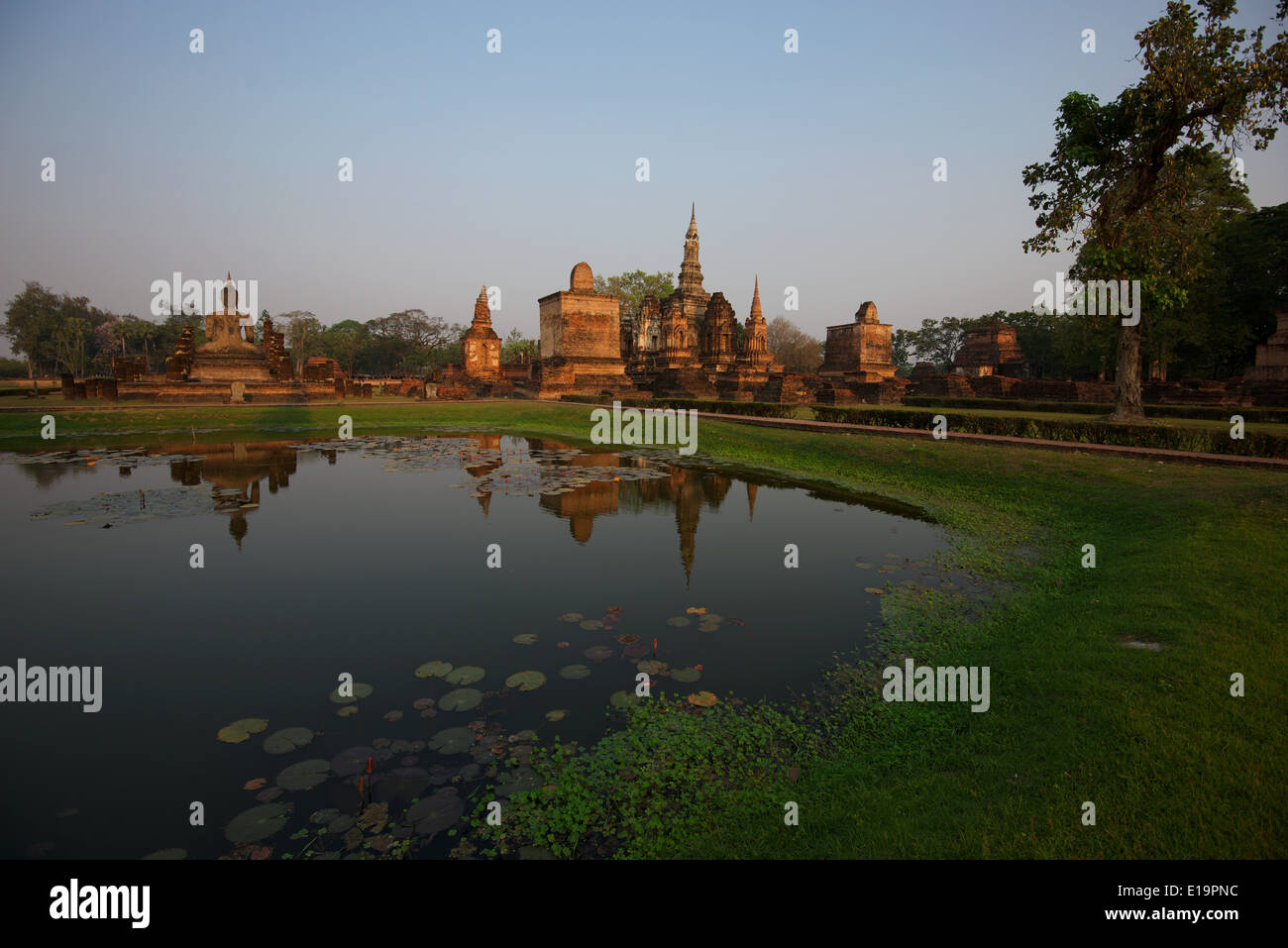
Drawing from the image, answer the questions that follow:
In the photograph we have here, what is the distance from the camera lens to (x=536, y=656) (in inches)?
170

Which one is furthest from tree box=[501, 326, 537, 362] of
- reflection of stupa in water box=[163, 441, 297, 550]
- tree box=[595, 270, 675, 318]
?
reflection of stupa in water box=[163, 441, 297, 550]

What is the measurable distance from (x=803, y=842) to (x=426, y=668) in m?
2.70

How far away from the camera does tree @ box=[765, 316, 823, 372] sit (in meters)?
70.5

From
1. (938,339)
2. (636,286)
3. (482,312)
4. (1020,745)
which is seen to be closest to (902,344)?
(938,339)

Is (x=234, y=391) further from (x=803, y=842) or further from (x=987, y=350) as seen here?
(x=987, y=350)

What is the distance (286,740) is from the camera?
3309 millimetres

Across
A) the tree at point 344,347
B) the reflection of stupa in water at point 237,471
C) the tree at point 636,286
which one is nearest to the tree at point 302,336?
the tree at point 344,347

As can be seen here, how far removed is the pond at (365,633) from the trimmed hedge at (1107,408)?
13214 mm

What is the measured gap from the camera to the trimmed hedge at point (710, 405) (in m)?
19.8

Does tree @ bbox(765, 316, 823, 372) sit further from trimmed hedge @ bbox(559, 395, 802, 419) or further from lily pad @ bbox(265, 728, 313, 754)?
lily pad @ bbox(265, 728, 313, 754)

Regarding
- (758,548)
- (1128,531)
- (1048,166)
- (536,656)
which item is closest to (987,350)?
(1048,166)

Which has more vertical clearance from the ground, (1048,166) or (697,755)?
(1048,166)

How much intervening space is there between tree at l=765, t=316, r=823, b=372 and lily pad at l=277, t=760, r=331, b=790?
222 feet

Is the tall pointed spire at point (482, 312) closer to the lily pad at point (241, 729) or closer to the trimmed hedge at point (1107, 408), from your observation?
the trimmed hedge at point (1107, 408)
